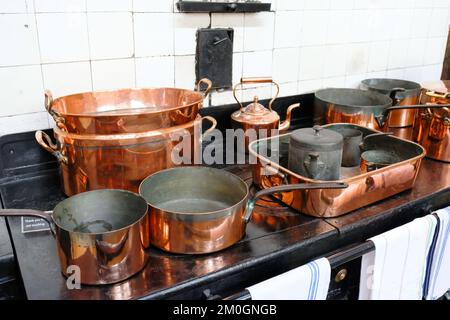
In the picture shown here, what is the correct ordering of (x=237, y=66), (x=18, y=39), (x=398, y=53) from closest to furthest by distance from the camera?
1. (x=18, y=39)
2. (x=237, y=66)
3. (x=398, y=53)

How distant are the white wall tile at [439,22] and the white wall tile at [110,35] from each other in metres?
1.53

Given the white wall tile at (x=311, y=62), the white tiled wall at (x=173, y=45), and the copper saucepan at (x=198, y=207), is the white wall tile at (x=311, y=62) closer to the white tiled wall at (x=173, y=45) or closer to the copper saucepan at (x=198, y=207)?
the white tiled wall at (x=173, y=45)

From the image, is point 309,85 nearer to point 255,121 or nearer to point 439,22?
point 255,121

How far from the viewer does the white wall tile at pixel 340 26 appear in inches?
65.7

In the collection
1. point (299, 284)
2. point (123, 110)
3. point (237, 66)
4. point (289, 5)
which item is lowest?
point (299, 284)

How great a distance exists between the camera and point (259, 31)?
1488 mm

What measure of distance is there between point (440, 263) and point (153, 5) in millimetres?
1141

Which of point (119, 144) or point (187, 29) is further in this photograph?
point (187, 29)

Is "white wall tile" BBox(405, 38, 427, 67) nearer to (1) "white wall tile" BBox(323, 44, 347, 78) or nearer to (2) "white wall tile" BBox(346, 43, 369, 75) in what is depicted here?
(2) "white wall tile" BBox(346, 43, 369, 75)

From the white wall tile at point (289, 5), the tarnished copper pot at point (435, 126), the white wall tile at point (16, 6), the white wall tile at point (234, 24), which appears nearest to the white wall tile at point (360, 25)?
the white wall tile at point (289, 5)

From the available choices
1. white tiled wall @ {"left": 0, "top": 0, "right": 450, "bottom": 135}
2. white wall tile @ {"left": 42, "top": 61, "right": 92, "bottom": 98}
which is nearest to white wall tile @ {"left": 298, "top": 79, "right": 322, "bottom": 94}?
white tiled wall @ {"left": 0, "top": 0, "right": 450, "bottom": 135}

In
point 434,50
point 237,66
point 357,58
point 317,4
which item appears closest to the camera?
point 237,66

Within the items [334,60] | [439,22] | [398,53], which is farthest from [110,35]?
[439,22]
